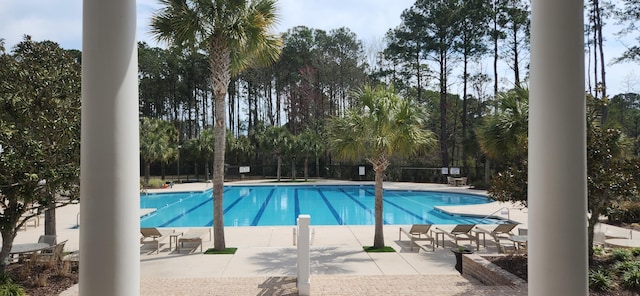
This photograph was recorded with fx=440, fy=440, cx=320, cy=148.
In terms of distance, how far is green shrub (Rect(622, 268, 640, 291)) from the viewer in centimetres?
617

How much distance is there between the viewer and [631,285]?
20.4 feet

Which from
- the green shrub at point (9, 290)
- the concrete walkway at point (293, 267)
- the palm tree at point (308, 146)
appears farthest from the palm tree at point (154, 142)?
the green shrub at point (9, 290)

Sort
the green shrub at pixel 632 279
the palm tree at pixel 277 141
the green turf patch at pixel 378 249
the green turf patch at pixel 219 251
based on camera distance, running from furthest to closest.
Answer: the palm tree at pixel 277 141
the green turf patch at pixel 378 249
the green turf patch at pixel 219 251
the green shrub at pixel 632 279

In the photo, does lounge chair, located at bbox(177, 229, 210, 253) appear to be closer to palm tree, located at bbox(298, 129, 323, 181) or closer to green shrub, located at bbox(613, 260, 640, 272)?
green shrub, located at bbox(613, 260, 640, 272)

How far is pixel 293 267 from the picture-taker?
9258 millimetres

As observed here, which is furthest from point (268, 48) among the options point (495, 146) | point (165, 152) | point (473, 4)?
point (473, 4)

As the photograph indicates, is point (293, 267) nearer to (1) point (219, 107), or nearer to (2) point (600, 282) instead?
(1) point (219, 107)

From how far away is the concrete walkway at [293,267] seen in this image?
6.98 m

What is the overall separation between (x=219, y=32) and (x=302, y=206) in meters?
13.8

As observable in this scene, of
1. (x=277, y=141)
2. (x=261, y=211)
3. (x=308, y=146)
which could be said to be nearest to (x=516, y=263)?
(x=261, y=211)

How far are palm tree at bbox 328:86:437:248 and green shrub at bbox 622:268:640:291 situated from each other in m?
5.41

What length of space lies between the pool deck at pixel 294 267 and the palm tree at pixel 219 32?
1.51 meters

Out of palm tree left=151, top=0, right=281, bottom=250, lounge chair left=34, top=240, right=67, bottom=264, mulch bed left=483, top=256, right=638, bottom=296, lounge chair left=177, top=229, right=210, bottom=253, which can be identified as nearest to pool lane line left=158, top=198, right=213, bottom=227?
lounge chair left=177, top=229, right=210, bottom=253

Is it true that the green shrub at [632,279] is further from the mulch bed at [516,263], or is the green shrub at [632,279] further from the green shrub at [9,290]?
→ the green shrub at [9,290]
